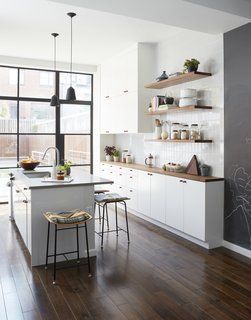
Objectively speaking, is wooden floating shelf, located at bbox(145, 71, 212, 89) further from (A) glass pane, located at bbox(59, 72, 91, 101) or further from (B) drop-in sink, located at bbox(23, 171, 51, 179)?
(A) glass pane, located at bbox(59, 72, 91, 101)

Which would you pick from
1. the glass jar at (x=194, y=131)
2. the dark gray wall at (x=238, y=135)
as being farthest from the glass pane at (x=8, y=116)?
the dark gray wall at (x=238, y=135)

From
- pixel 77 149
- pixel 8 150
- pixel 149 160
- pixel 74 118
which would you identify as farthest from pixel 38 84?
pixel 149 160

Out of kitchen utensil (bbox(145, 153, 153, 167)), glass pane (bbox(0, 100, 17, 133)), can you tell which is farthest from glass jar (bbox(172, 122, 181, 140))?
glass pane (bbox(0, 100, 17, 133))

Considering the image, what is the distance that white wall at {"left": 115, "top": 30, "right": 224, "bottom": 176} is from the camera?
4246 mm

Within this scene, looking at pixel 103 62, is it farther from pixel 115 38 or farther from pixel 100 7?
pixel 100 7

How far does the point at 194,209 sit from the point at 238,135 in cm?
107

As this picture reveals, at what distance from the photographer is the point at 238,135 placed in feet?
12.9

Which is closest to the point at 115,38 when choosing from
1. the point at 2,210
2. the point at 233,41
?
the point at 233,41

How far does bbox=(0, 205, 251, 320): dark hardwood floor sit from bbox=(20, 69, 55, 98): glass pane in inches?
142

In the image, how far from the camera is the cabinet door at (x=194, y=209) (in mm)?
4047

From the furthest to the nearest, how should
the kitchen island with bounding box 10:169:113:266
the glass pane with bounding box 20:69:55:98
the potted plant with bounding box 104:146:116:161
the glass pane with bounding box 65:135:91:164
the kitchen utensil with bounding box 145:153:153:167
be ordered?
1. the glass pane with bounding box 65:135:91:164
2. the potted plant with bounding box 104:146:116:161
3. the glass pane with bounding box 20:69:55:98
4. the kitchen utensil with bounding box 145:153:153:167
5. the kitchen island with bounding box 10:169:113:266

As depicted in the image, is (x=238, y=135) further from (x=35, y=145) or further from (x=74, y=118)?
(x=35, y=145)

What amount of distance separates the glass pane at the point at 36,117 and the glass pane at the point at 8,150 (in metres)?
0.30

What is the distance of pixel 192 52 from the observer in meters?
4.71
